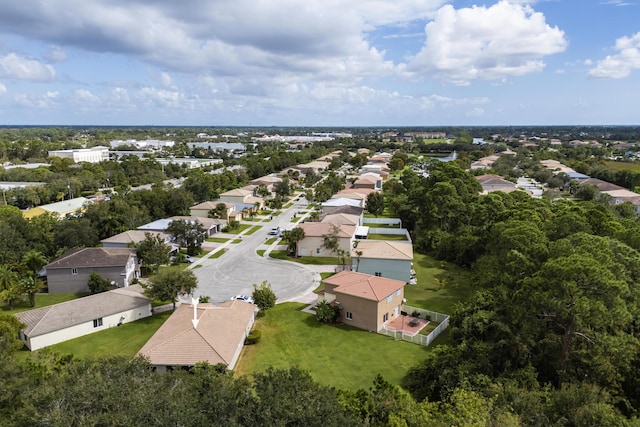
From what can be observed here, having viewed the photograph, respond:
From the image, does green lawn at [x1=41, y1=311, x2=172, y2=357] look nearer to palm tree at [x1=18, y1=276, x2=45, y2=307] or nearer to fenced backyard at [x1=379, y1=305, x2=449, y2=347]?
palm tree at [x1=18, y1=276, x2=45, y2=307]

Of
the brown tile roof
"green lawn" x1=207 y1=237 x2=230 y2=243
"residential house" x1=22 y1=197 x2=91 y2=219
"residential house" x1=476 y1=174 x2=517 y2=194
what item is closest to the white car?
the brown tile roof

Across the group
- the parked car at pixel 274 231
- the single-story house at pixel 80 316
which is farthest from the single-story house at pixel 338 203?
the single-story house at pixel 80 316

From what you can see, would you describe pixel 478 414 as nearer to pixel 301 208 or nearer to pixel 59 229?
pixel 59 229

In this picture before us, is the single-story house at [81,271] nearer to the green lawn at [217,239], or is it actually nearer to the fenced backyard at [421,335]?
the green lawn at [217,239]

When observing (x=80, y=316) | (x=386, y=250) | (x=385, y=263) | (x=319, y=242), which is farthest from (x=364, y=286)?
(x=80, y=316)

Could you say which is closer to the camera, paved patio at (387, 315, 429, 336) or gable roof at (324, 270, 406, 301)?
paved patio at (387, 315, 429, 336)

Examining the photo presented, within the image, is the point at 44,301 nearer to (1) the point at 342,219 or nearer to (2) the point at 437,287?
(1) the point at 342,219
